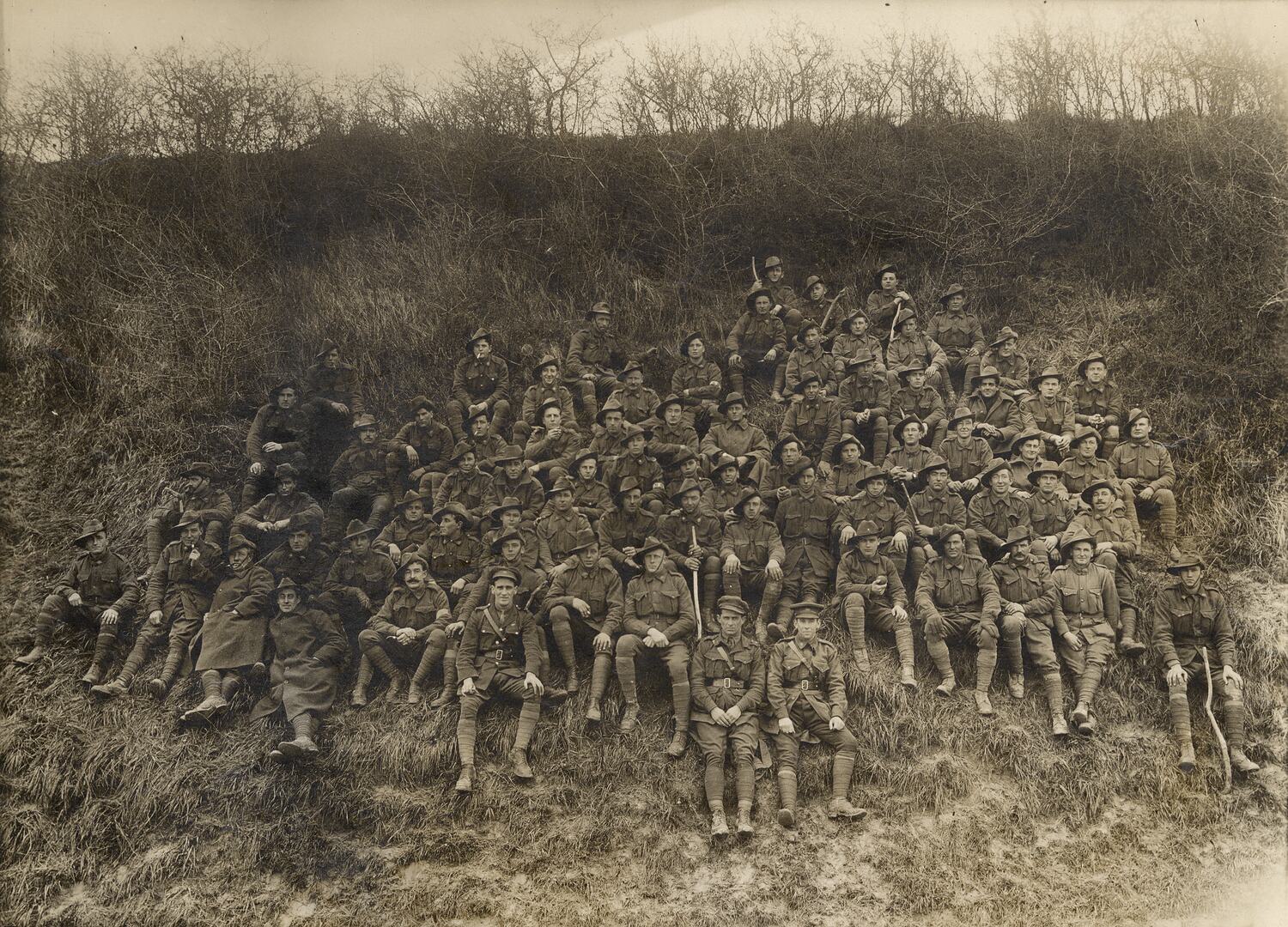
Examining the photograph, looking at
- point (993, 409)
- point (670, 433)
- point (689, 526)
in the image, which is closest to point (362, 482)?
point (670, 433)

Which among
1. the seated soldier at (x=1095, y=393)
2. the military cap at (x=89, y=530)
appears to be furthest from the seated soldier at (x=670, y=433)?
the military cap at (x=89, y=530)

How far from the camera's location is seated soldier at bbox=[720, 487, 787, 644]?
7.70 metres

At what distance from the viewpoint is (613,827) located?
273 inches

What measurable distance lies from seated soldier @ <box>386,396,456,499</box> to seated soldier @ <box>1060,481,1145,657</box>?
20.0 feet

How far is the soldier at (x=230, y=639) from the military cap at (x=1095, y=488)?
7.61 metres

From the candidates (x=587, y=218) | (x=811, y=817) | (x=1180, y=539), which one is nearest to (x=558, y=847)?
(x=811, y=817)

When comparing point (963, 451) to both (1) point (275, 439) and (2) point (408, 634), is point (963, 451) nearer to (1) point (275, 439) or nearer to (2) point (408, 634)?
(2) point (408, 634)

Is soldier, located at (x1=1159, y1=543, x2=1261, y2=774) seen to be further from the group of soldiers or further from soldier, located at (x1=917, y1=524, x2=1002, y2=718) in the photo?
soldier, located at (x1=917, y1=524, x2=1002, y2=718)

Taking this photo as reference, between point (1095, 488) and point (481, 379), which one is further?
point (481, 379)

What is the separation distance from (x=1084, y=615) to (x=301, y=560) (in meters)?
6.98

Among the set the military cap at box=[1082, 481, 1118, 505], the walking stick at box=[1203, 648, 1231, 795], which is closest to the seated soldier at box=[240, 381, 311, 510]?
the military cap at box=[1082, 481, 1118, 505]

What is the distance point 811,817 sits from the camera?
22.4 ft

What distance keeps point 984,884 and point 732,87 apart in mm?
10428

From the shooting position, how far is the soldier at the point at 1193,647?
7117 millimetres
